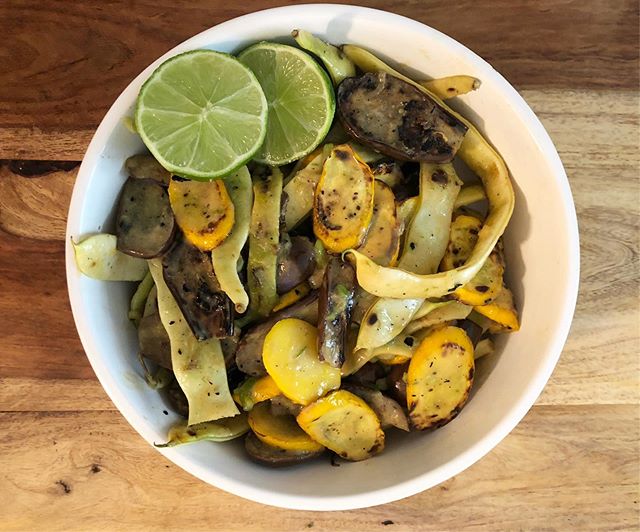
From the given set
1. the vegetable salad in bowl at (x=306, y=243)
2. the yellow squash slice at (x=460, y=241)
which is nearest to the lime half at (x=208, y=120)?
the vegetable salad in bowl at (x=306, y=243)

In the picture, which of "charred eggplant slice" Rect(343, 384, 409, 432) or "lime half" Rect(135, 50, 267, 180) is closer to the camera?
"lime half" Rect(135, 50, 267, 180)

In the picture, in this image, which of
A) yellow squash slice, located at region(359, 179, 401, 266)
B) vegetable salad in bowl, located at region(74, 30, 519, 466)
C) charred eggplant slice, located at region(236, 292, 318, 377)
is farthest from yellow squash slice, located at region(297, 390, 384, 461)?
yellow squash slice, located at region(359, 179, 401, 266)

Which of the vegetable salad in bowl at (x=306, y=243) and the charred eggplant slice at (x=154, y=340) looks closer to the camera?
the vegetable salad in bowl at (x=306, y=243)

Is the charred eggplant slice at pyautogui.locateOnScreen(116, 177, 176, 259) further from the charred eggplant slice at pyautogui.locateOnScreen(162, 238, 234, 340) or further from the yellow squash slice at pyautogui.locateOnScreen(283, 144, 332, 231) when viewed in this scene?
the yellow squash slice at pyautogui.locateOnScreen(283, 144, 332, 231)

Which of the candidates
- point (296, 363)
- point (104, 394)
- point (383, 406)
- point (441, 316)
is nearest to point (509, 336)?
point (441, 316)

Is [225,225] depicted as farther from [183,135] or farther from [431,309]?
[431,309]

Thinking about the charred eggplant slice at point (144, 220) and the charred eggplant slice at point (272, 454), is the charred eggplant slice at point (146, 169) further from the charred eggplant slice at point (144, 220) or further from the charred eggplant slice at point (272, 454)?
the charred eggplant slice at point (272, 454)

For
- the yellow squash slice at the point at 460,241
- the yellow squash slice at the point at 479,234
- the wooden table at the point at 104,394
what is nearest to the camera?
the yellow squash slice at the point at 479,234
